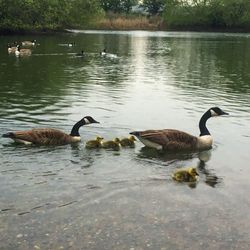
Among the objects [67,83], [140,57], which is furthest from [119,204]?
[140,57]

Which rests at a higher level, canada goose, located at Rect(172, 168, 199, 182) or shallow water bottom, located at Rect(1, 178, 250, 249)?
canada goose, located at Rect(172, 168, 199, 182)

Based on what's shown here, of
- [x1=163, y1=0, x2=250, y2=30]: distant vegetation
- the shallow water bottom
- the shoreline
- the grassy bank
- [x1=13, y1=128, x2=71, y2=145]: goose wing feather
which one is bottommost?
the shallow water bottom

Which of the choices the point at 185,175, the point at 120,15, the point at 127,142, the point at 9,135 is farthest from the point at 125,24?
the point at 185,175

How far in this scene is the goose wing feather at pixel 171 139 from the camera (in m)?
12.7

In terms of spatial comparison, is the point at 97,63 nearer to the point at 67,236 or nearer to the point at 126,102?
the point at 126,102

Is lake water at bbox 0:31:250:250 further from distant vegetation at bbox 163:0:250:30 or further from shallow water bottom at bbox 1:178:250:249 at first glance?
distant vegetation at bbox 163:0:250:30

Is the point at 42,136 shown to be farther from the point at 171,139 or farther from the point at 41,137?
the point at 171,139

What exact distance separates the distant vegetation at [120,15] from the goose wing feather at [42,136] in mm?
60832

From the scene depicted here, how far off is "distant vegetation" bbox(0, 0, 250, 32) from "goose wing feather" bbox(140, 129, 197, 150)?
61.6 meters

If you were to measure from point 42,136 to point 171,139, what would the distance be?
3.67m

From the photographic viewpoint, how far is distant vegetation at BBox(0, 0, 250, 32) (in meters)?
71.3

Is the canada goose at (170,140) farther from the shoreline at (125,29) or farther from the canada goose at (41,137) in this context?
the shoreline at (125,29)

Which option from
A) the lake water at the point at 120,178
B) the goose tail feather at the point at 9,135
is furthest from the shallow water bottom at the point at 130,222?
the goose tail feather at the point at 9,135

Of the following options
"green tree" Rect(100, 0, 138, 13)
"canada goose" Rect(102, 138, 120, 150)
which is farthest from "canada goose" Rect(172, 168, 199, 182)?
"green tree" Rect(100, 0, 138, 13)
